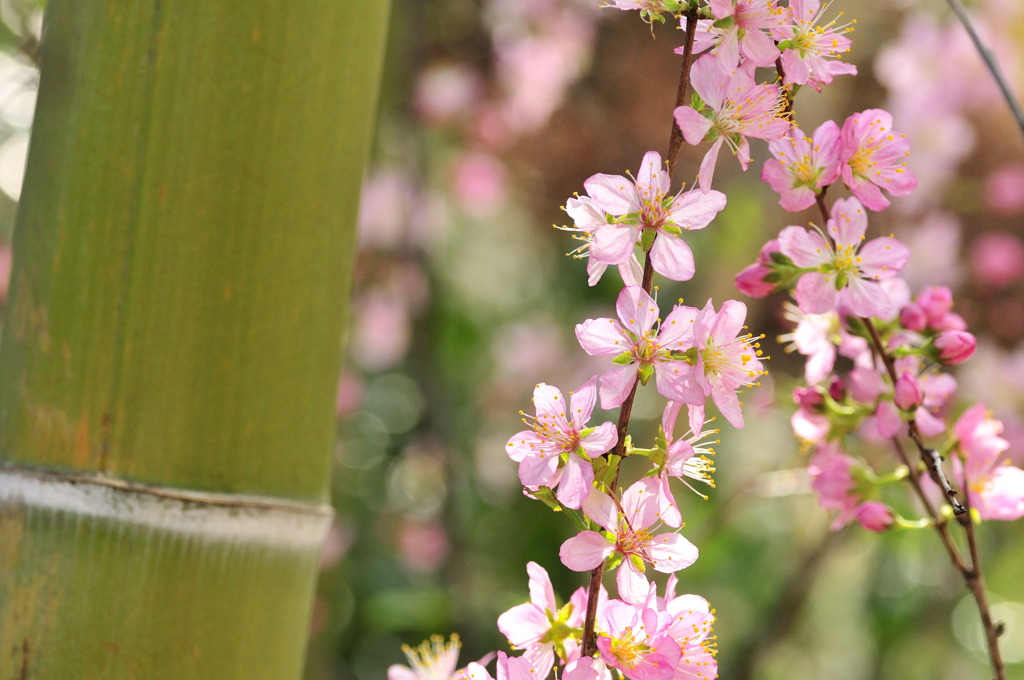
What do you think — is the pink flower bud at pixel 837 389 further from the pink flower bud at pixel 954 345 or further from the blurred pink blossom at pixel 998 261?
the blurred pink blossom at pixel 998 261

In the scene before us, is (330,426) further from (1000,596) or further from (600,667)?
(1000,596)

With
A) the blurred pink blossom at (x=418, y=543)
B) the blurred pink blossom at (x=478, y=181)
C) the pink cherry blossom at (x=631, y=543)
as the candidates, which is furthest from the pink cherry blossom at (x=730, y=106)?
the blurred pink blossom at (x=478, y=181)

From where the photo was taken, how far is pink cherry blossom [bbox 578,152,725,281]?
0.93ft

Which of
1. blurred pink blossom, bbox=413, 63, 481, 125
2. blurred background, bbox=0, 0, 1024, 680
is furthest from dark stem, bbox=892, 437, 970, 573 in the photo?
blurred pink blossom, bbox=413, 63, 481, 125

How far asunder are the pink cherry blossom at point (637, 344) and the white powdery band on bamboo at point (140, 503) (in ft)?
0.43

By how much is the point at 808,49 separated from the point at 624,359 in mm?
134

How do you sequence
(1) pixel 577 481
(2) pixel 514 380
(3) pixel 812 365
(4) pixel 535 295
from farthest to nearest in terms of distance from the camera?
1. (4) pixel 535 295
2. (2) pixel 514 380
3. (3) pixel 812 365
4. (1) pixel 577 481

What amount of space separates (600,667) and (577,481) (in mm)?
59

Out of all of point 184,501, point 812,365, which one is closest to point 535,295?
point 812,365

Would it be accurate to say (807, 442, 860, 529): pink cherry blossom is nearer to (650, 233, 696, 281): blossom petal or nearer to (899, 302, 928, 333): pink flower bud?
(899, 302, 928, 333): pink flower bud

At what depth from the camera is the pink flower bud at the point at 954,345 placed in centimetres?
37

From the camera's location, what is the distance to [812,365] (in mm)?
415

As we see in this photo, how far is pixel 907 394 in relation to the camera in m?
0.35

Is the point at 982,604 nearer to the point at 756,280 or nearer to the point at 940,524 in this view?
the point at 940,524
